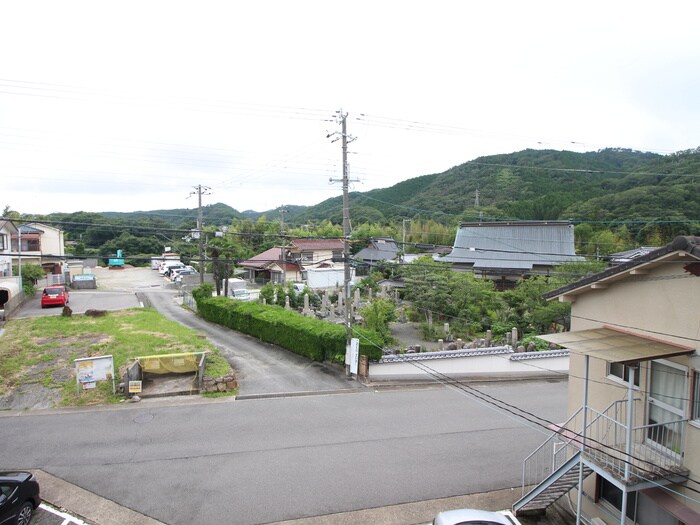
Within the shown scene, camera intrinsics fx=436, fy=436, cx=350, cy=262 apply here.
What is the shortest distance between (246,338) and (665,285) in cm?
1888

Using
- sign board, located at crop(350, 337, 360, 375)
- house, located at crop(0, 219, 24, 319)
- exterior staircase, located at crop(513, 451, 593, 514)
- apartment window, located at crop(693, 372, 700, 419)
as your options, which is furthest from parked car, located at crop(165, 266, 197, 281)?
apartment window, located at crop(693, 372, 700, 419)

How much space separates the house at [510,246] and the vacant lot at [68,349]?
23165 millimetres

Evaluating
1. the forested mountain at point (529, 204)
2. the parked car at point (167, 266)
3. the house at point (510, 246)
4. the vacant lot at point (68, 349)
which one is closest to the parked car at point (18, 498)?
the vacant lot at point (68, 349)

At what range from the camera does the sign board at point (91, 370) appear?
13.7m

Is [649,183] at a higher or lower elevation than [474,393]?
higher

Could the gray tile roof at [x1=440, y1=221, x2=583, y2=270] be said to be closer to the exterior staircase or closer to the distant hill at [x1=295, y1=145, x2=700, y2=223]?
the distant hill at [x1=295, y1=145, x2=700, y2=223]

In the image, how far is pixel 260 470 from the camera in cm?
984

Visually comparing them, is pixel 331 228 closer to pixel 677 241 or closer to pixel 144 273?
pixel 144 273

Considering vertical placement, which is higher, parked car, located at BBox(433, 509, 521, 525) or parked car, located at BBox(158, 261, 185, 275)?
parked car, located at BBox(158, 261, 185, 275)

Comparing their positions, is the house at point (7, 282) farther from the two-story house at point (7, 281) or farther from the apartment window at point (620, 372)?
the apartment window at point (620, 372)

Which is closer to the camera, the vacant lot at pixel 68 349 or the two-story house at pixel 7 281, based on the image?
the vacant lot at pixel 68 349

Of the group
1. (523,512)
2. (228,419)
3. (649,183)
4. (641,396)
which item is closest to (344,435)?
(228,419)

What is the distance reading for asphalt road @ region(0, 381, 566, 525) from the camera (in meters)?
8.84

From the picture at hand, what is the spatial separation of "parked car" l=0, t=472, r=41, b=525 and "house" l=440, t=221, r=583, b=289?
30.5 meters
